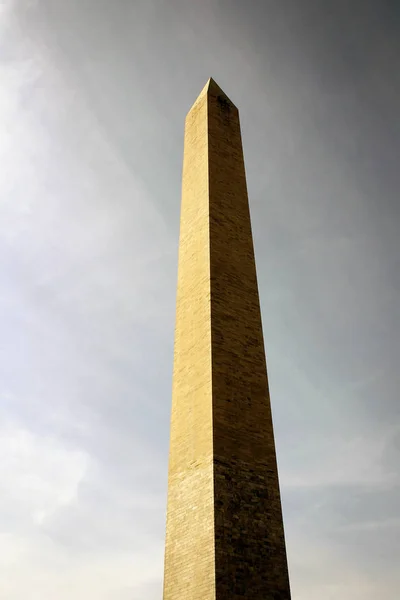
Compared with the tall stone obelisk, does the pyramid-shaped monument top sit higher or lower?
higher

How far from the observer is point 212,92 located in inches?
615

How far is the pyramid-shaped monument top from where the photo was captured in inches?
615

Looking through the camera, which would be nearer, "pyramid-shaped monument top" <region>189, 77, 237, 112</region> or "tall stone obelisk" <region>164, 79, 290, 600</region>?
"tall stone obelisk" <region>164, 79, 290, 600</region>

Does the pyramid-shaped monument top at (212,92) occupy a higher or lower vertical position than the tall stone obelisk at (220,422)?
higher

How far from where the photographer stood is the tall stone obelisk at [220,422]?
869cm

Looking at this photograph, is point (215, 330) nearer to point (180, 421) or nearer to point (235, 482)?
point (180, 421)

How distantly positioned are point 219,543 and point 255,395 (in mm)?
2915

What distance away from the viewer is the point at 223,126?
49.6 feet

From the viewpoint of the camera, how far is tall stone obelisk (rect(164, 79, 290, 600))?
8688 mm

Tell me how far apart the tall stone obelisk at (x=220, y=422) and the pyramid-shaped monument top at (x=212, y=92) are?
9.00 ft

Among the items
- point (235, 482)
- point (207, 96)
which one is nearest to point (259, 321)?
point (235, 482)

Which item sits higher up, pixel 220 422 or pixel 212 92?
pixel 212 92

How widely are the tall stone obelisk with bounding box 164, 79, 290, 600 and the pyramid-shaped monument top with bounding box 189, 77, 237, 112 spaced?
274cm

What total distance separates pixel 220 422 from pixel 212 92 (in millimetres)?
10137
